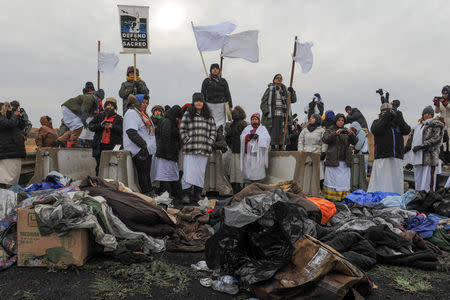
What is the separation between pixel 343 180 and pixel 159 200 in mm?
4374

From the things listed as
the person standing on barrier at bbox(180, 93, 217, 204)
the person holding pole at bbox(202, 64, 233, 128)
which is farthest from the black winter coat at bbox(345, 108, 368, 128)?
the person standing on barrier at bbox(180, 93, 217, 204)

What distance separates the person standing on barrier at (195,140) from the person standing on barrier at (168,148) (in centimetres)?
26

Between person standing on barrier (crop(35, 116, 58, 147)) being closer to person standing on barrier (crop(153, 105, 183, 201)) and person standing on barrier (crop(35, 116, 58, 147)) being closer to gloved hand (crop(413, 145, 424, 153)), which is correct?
person standing on barrier (crop(153, 105, 183, 201))

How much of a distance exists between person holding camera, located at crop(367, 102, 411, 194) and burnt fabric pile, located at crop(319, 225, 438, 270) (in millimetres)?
3985

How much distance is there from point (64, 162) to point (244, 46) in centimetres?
562

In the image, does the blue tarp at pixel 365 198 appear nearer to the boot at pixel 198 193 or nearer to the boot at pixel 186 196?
the boot at pixel 198 193

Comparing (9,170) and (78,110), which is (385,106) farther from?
(9,170)

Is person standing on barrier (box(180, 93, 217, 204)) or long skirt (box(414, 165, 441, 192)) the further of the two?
long skirt (box(414, 165, 441, 192))

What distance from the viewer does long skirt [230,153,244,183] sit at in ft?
27.0

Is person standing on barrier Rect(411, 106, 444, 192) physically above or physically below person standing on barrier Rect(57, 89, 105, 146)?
below

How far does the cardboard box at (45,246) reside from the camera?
3473 millimetres

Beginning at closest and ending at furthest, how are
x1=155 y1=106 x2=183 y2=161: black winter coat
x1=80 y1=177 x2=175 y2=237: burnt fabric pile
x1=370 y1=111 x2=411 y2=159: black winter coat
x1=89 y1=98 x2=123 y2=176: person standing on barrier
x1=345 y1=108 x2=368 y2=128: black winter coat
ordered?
1. x1=80 y1=177 x2=175 y2=237: burnt fabric pile
2. x1=155 y1=106 x2=183 y2=161: black winter coat
3. x1=89 y1=98 x2=123 y2=176: person standing on barrier
4. x1=370 y1=111 x2=411 y2=159: black winter coat
5. x1=345 y1=108 x2=368 y2=128: black winter coat

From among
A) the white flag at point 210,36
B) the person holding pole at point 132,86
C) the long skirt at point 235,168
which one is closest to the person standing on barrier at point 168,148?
the long skirt at point 235,168

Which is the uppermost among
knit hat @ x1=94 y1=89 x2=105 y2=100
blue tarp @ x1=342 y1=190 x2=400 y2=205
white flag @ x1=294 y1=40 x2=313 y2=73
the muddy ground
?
white flag @ x1=294 y1=40 x2=313 y2=73
